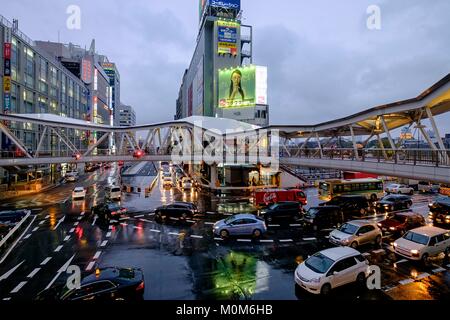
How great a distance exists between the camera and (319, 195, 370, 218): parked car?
2694 centimetres

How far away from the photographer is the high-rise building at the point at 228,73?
64.1 meters

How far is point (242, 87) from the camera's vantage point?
63688 mm

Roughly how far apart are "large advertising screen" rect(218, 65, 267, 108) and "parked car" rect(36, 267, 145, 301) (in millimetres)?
56747

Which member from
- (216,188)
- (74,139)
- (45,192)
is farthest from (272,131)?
(74,139)

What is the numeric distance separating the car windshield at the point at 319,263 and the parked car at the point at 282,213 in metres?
10.8

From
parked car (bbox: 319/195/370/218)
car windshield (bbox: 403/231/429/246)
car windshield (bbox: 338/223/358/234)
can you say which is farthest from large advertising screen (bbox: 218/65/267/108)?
car windshield (bbox: 403/231/429/246)

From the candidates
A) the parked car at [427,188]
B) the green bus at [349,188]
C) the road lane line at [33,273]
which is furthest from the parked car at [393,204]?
the road lane line at [33,273]

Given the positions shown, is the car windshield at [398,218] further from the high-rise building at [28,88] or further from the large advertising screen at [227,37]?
the large advertising screen at [227,37]

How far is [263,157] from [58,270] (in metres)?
27.0

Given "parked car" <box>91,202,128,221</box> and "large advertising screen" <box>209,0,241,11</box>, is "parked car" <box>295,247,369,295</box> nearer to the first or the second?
"parked car" <box>91,202,128,221</box>

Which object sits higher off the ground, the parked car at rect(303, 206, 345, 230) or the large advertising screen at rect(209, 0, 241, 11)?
the large advertising screen at rect(209, 0, 241, 11)

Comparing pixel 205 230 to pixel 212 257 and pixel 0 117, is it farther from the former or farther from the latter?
pixel 0 117

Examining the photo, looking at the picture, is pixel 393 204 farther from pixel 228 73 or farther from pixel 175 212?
pixel 228 73
